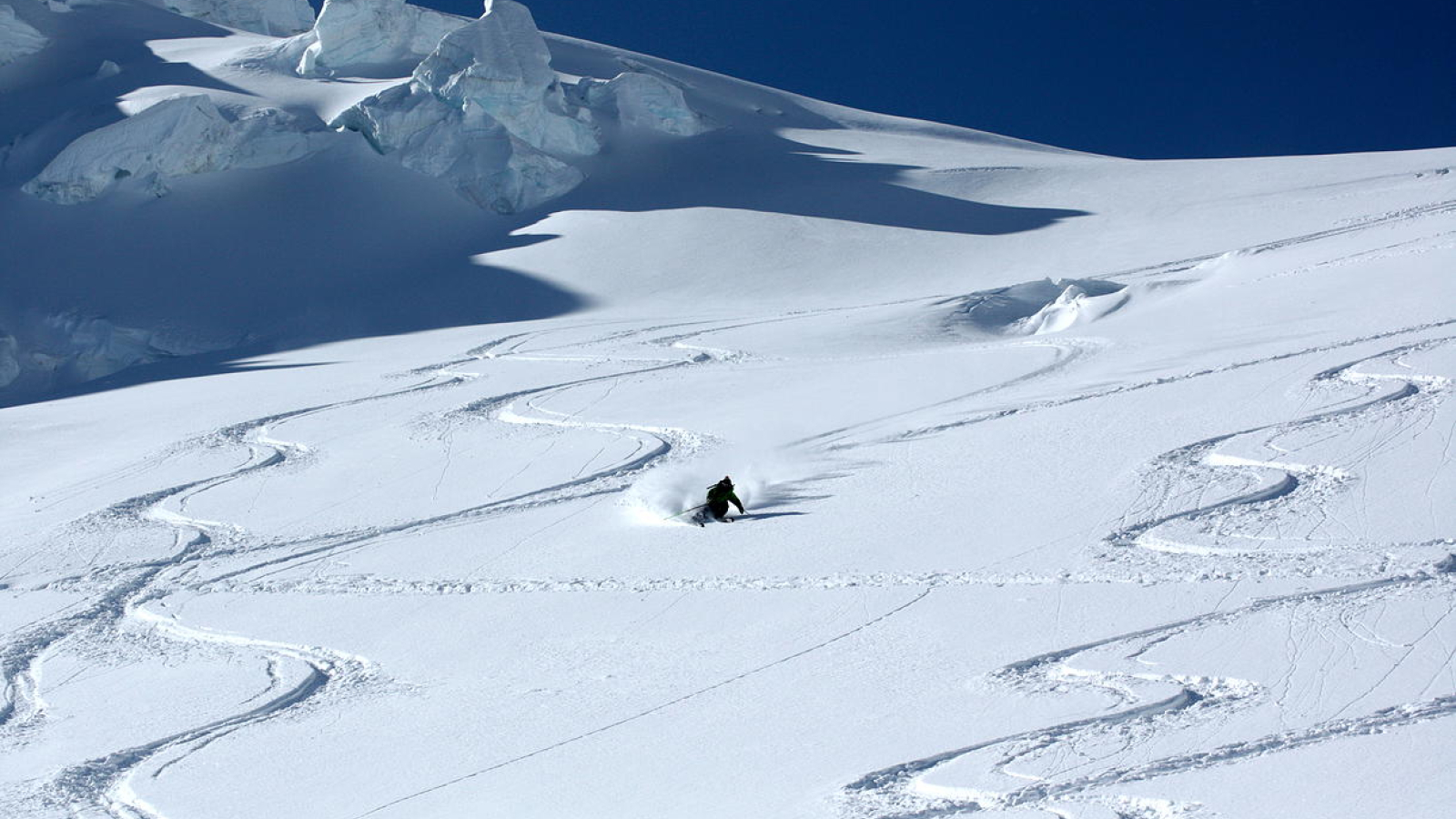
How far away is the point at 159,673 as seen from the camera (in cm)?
869

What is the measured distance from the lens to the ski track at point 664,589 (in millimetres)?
5867

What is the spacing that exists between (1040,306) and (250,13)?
44.9 meters

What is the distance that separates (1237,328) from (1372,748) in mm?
11776

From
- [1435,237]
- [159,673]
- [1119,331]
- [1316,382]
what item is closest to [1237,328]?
[1119,331]

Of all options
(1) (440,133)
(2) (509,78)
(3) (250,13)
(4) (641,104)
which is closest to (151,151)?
(1) (440,133)

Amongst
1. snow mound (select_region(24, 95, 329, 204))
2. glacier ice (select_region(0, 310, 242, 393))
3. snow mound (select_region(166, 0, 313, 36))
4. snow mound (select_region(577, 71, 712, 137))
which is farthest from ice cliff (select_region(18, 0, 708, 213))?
snow mound (select_region(166, 0, 313, 36))

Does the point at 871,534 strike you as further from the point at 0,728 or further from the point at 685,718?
the point at 0,728

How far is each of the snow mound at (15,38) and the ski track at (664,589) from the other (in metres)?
31.4

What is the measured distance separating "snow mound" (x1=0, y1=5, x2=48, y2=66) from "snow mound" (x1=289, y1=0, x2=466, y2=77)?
27.0 feet

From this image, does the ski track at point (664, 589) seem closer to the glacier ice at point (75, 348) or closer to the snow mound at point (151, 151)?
the glacier ice at point (75, 348)

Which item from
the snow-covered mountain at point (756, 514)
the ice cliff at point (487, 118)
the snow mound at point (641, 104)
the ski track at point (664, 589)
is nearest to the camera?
the ski track at point (664, 589)

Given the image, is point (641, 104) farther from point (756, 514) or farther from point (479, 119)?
point (756, 514)

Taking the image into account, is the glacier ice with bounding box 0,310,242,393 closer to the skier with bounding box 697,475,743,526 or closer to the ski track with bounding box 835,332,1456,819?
the skier with bounding box 697,475,743,526

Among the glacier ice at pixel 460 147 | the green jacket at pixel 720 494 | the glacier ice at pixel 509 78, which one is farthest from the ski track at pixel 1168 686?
the glacier ice at pixel 509 78
